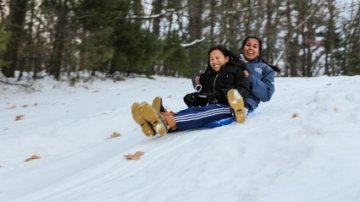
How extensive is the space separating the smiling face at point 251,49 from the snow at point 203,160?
0.66 m

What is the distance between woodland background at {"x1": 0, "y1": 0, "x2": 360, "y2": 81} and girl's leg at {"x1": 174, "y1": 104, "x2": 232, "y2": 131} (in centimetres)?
544

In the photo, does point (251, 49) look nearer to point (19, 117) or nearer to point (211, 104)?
point (211, 104)

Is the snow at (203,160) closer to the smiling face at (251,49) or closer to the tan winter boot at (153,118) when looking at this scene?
the tan winter boot at (153,118)

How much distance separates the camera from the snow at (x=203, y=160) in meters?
2.92

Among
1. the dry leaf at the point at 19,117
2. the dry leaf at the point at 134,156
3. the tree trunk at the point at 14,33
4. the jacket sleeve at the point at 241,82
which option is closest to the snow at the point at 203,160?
the dry leaf at the point at 134,156

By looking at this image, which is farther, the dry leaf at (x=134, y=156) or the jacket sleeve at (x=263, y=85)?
the jacket sleeve at (x=263, y=85)

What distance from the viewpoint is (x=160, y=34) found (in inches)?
667

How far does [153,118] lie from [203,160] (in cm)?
128

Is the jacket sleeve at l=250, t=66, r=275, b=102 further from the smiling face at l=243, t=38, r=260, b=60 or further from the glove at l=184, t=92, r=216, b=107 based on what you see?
the glove at l=184, t=92, r=216, b=107

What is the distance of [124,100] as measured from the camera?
8.60 m

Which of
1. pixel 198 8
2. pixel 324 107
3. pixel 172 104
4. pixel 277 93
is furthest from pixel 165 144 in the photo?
pixel 198 8

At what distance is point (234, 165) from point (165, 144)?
1237 mm

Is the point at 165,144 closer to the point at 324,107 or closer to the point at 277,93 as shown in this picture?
the point at 324,107

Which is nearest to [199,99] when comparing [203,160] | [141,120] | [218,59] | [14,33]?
[218,59]
